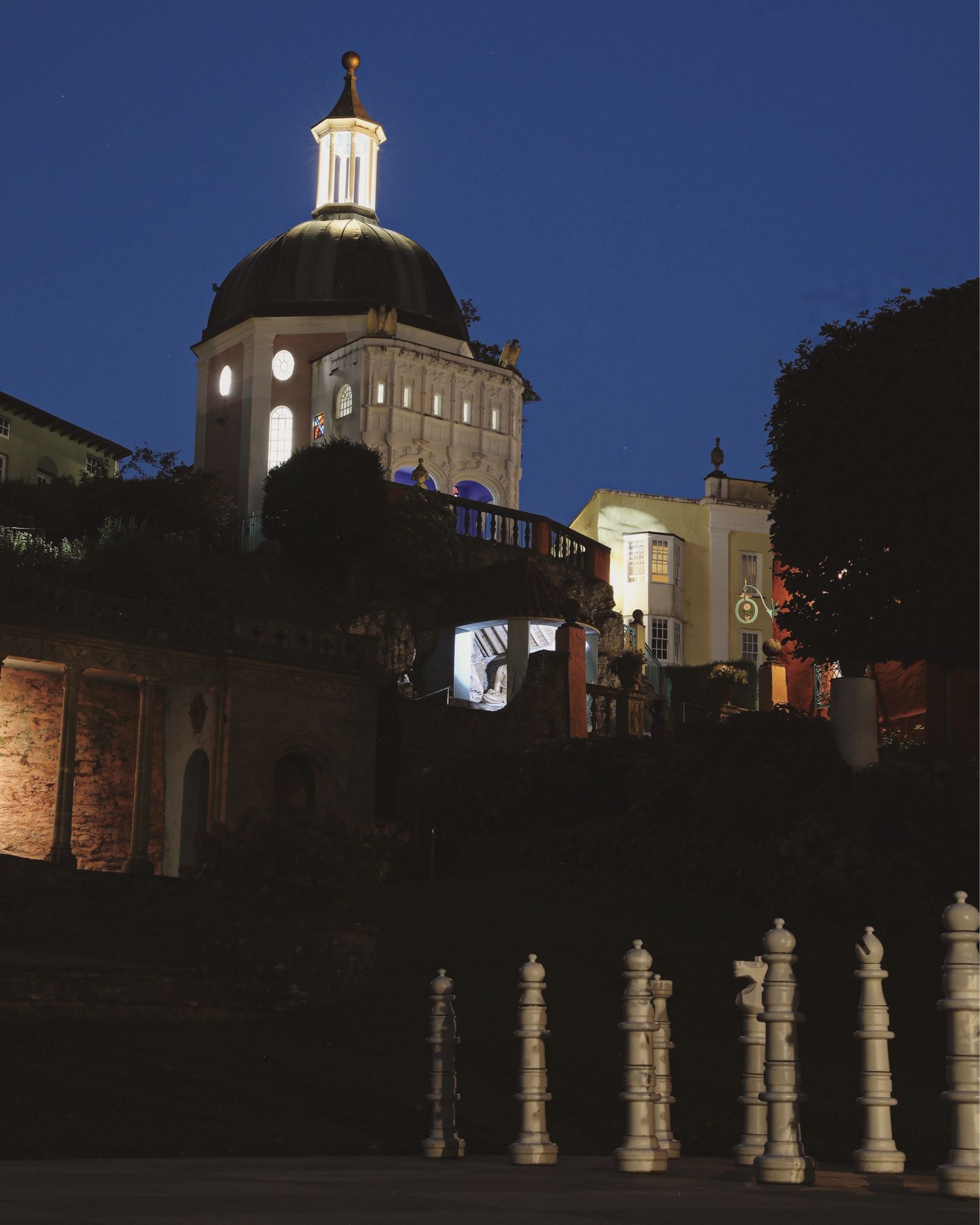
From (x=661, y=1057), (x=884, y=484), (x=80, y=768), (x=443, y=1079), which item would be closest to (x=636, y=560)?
(x=80, y=768)

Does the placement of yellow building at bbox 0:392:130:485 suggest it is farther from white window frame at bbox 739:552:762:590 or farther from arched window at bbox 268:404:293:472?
white window frame at bbox 739:552:762:590

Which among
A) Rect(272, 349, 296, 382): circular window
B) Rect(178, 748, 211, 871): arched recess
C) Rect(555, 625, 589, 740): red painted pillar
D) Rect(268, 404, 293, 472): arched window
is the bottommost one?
Rect(178, 748, 211, 871): arched recess

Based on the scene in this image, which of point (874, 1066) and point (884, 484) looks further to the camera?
point (884, 484)

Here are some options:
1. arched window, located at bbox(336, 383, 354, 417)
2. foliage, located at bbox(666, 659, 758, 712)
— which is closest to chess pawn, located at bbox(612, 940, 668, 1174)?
foliage, located at bbox(666, 659, 758, 712)

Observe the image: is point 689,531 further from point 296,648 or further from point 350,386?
point 296,648

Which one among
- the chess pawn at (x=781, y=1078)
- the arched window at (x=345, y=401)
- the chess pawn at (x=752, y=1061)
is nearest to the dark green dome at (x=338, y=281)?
the arched window at (x=345, y=401)

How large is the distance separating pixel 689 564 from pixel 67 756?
29.7 m

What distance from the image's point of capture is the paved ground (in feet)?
20.4

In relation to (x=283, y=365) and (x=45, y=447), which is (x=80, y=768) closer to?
(x=283, y=365)

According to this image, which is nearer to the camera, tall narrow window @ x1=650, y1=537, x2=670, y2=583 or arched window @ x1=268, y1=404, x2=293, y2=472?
arched window @ x1=268, y1=404, x2=293, y2=472

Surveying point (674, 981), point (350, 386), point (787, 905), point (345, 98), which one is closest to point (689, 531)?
point (350, 386)

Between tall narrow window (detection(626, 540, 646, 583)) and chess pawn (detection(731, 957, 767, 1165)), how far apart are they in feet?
152

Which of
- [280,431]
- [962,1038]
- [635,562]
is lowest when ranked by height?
[962,1038]

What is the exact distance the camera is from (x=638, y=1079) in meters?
8.96
